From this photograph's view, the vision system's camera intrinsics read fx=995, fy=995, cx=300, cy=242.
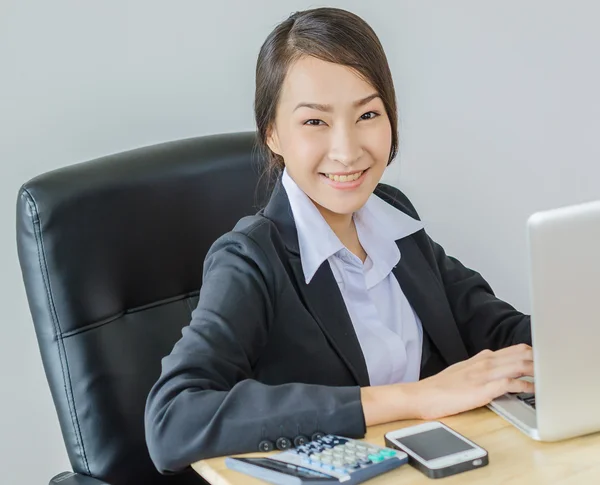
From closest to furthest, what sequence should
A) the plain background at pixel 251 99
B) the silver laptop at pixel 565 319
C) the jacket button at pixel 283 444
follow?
1. the silver laptop at pixel 565 319
2. the jacket button at pixel 283 444
3. the plain background at pixel 251 99

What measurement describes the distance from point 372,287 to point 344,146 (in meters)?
0.25

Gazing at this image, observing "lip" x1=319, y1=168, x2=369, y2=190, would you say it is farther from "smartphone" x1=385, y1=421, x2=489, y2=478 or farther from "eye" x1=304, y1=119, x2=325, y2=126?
"smartphone" x1=385, y1=421, x2=489, y2=478

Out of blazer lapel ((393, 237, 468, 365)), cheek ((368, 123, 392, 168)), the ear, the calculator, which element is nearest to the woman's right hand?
the calculator

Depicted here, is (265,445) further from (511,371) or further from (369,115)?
(369,115)

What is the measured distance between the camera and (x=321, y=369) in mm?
1515

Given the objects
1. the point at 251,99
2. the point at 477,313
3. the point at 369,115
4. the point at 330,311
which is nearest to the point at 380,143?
the point at 369,115

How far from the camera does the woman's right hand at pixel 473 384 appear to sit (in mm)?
1321

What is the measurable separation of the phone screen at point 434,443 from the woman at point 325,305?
0.06 meters

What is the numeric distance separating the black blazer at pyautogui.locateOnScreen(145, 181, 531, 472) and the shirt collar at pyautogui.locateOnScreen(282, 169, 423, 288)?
0.02 metres

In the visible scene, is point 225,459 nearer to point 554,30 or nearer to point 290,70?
point 290,70

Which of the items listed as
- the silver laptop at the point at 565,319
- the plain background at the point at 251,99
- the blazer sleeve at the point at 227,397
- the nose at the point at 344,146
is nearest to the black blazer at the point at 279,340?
the blazer sleeve at the point at 227,397

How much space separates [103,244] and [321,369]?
41cm

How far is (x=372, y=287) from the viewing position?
63.8 inches

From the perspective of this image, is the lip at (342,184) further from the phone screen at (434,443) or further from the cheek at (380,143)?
the phone screen at (434,443)
